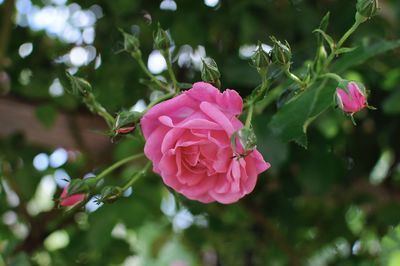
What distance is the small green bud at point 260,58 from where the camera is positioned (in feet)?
2.13

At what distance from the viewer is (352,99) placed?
634mm

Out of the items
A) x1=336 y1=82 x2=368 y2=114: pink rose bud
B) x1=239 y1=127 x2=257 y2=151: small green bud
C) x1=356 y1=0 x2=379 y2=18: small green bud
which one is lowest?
x1=336 y1=82 x2=368 y2=114: pink rose bud

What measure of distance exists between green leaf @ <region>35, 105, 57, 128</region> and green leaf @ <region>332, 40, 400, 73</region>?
0.64 metres

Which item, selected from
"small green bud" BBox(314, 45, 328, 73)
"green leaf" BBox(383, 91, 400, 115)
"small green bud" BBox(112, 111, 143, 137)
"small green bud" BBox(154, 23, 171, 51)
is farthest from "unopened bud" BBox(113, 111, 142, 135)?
"green leaf" BBox(383, 91, 400, 115)

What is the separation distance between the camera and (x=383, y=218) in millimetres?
1460

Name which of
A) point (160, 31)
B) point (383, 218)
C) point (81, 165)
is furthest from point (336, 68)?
point (81, 165)

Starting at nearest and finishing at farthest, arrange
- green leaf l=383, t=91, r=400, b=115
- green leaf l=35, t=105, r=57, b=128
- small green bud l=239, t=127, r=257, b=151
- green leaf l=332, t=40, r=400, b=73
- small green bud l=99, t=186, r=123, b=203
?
1. small green bud l=239, t=127, r=257, b=151
2. small green bud l=99, t=186, r=123, b=203
3. green leaf l=332, t=40, r=400, b=73
4. green leaf l=383, t=91, r=400, b=115
5. green leaf l=35, t=105, r=57, b=128

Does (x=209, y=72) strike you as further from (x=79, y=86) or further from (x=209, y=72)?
(x=79, y=86)

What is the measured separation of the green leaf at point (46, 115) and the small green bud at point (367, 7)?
2.61 ft

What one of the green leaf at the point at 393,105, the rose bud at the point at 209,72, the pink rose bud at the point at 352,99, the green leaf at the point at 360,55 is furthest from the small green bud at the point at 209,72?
the green leaf at the point at 393,105

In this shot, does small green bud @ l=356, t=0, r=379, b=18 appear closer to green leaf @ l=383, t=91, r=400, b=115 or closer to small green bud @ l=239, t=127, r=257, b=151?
small green bud @ l=239, t=127, r=257, b=151

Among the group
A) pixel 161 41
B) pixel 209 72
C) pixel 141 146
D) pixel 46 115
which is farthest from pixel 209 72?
pixel 46 115

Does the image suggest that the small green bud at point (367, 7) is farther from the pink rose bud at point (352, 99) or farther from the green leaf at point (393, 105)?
the green leaf at point (393, 105)

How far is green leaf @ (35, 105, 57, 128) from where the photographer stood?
1.33 metres
